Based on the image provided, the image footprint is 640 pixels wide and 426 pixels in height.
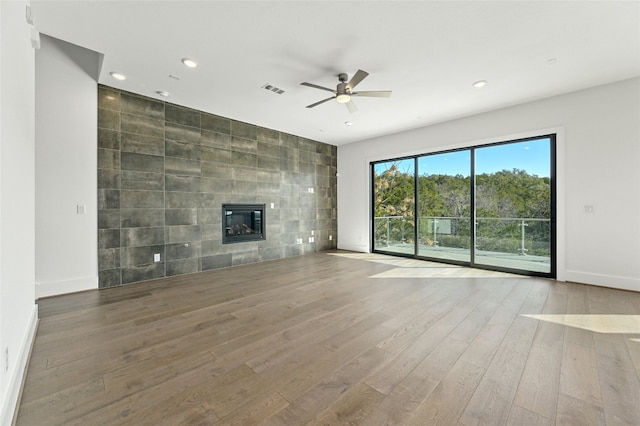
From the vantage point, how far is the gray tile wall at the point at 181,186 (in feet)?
12.9

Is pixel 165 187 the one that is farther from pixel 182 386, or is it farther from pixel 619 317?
pixel 619 317

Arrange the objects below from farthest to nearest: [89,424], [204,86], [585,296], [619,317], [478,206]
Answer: [478,206]
[204,86]
[585,296]
[619,317]
[89,424]

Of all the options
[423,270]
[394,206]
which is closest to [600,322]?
[423,270]

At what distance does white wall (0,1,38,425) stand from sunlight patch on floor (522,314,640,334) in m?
4.20

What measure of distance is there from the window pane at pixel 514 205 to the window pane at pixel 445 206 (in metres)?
0.23

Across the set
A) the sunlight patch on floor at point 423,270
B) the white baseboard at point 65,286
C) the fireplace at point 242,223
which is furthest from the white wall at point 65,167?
the sunlight patch on floor at point 423,270

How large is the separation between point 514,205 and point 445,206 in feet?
3.86

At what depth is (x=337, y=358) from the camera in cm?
202

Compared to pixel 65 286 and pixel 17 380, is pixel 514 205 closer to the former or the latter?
pixel 17 380

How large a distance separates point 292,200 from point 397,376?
5008 millimetres

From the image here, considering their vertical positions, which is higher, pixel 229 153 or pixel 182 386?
pixel 229 153

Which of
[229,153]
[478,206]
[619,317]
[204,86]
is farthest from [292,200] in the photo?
[619,317]

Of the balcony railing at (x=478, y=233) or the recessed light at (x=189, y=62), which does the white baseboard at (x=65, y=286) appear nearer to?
the recessed light at (x=189, y=62)

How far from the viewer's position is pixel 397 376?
180 cm
